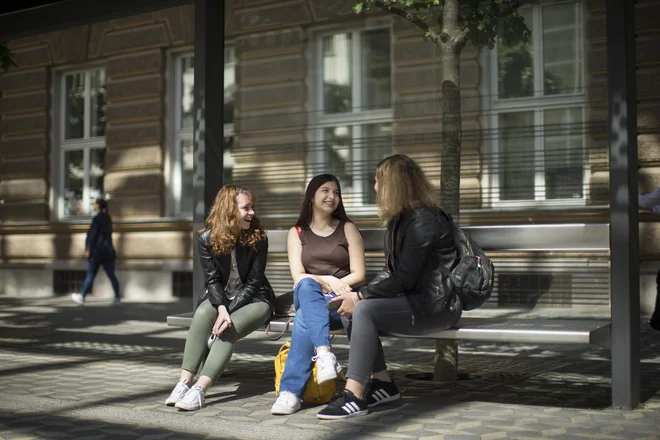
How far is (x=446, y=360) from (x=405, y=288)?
1351 mm

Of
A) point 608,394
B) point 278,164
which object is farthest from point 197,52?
point 608,394

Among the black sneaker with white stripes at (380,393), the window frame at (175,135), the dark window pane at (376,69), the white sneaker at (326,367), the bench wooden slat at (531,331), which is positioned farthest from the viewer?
the window frame at (175,135)

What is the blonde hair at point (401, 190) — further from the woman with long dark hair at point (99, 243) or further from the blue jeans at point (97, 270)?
the blue jeans at point (97, 270)

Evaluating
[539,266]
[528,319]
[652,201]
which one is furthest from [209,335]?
[652,201]

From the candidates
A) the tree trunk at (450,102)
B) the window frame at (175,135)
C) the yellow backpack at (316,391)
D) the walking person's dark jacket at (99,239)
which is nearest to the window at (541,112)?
the tree trunk at (450,102)

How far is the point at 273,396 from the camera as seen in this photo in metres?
6.12

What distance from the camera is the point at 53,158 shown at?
18.3m

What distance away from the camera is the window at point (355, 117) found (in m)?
7.60

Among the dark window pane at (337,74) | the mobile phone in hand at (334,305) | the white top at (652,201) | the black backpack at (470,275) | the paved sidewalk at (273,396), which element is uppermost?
the dark window pane at (337,74)

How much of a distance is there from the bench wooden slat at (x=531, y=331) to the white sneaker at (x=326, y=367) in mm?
323

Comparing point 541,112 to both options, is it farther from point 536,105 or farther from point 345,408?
point 345,408

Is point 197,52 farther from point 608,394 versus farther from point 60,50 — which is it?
point 60,50

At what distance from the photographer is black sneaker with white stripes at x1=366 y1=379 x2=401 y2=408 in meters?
5.70

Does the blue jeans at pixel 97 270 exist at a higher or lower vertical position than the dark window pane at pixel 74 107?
lower
